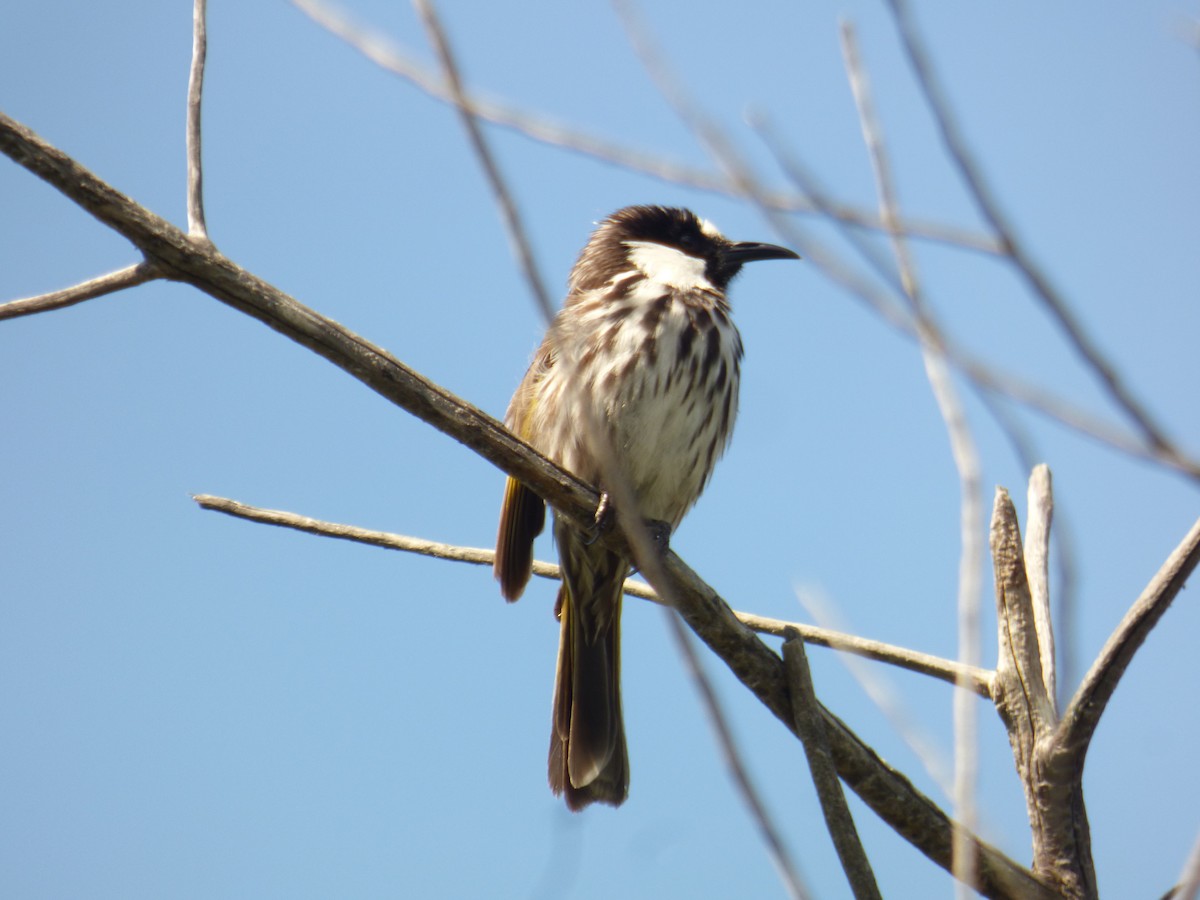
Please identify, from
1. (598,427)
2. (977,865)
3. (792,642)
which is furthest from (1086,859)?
(598,427)

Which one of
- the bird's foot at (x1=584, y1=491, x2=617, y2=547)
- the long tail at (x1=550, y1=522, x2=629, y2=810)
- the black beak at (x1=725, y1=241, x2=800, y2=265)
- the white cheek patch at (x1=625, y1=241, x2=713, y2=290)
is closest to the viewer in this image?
the bird's foot at (x1=584, y1=491, x2=617, y2=547)

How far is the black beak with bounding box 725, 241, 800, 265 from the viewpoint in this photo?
5238 millimetres

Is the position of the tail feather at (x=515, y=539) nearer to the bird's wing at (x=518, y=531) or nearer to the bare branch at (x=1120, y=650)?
the bird's wing at (x=518, y=531)

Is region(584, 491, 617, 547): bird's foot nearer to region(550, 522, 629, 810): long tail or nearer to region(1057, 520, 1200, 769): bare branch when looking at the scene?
region(550, 522, 629, 810): long tail

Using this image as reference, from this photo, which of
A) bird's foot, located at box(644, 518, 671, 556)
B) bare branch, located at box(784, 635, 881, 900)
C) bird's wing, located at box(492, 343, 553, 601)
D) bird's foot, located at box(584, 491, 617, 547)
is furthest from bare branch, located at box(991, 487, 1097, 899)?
bird's wing, located at box(492, 343, 553, 601)

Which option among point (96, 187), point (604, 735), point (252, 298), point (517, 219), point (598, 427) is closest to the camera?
point (517, 219)

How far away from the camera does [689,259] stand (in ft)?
17.0

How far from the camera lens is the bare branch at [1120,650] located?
2387 millimetres

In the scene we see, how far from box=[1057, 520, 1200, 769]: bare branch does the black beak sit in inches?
114

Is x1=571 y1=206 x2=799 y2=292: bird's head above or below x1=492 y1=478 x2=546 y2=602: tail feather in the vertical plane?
above

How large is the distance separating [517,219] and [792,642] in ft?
6.09

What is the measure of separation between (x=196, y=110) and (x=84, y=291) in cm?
47

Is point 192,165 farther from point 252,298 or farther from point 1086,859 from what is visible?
point 1086,859

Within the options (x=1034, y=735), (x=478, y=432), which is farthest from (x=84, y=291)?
(x=1034, y=735)
